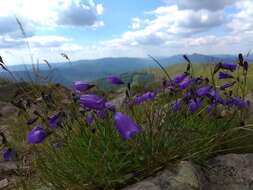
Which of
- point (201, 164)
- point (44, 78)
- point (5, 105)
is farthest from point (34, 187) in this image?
point (5, 105)

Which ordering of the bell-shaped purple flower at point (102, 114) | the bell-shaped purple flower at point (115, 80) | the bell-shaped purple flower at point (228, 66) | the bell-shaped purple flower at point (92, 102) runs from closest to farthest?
1. the bell-shaped purple flower at point (92, 102)
2. the bell-shaped purple flower at point (102, 114)
3. the bell-shaped purple flower at point (115, 80)
4. the bell-shaped purple flower at point (228, 66)

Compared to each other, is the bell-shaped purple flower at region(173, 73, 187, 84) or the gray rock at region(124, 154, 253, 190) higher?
the bell-shaped purple flower at region(173, 73, 187, 84)

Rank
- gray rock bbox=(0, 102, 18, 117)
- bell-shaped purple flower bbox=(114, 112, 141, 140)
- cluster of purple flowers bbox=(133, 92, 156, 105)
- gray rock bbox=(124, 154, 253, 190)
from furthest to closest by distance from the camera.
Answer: gray rock bbox=(0, 102, 18, 117), cluster of purple flowers bbox=(133, 92, 156, 105), gray rock bbox=(124, 154, 253, 190), bell-shaped purple flower bbox=(114, 112, 141, 140)

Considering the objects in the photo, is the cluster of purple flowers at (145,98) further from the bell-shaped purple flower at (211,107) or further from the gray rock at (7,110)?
the gray rock at (7,110)

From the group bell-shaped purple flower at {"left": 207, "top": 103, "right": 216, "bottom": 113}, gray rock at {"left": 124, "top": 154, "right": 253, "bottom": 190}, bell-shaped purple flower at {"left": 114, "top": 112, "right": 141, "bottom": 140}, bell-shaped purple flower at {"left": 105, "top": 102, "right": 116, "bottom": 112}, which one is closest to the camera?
bell-shaped purple flower at {"left": 114, "top": 112, "right": 141, "bottom": 140}

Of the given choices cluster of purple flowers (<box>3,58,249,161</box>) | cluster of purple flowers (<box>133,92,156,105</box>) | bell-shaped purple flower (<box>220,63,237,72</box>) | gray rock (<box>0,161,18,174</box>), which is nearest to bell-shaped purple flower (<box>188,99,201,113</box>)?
cluster of purple flowers (<box>3,58,249,161</box>)

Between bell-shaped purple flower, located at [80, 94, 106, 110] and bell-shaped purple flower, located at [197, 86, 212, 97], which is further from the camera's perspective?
bell-shaped purple flower, located at [197, 86, 212, 97]

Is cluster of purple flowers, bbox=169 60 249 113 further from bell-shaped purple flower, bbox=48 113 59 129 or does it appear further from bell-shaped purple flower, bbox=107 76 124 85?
bell-shaped purple flower, bbox=48 113 59 129

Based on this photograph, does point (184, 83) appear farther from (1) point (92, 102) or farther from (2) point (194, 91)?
(1) point (92, 102)

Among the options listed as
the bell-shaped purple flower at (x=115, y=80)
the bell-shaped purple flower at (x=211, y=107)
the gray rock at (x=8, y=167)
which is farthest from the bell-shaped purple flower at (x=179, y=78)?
the gray rock at (x=8, y=167)

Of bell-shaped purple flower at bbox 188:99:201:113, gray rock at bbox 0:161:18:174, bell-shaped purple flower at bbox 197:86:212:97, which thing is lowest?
gray rock at bbox 0:161:18:174

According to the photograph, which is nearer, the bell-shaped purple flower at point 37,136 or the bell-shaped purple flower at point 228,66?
the bell-shaped purple flower at point 37,136
